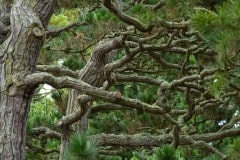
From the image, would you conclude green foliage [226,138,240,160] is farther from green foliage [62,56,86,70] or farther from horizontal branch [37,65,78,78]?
green foliage [62,56,86,70]

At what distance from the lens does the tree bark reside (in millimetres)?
2006

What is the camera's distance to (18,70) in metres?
2.04

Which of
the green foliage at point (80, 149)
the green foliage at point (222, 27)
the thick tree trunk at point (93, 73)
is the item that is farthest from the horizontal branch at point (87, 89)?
the thick tree trunk at point (93, 73)

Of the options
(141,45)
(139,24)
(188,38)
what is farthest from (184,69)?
(139,24)

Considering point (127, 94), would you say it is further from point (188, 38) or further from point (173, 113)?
point (188, 38)

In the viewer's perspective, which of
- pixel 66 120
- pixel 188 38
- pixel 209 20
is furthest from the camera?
pixel 188 38

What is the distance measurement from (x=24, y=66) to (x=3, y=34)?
774 millimetres

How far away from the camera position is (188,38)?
2.60 meters

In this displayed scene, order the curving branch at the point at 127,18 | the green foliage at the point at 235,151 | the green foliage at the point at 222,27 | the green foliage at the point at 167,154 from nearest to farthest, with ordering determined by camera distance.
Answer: the green foliage at the point at 222,27
the green foliage at the point at 167,154
the green foliage at the point at 235,151
the curving branch at the point at 127,18

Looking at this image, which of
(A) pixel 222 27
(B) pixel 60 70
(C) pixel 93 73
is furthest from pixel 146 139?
(A) pixel 222 27

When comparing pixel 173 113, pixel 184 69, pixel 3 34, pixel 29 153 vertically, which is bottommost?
pixel 29 153

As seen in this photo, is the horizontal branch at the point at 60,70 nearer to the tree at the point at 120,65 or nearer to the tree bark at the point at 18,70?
the tree at the point at 120,65

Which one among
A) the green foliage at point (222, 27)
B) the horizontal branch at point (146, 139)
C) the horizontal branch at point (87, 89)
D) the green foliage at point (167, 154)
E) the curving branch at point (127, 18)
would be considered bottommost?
the green foliage at point (167, 154)

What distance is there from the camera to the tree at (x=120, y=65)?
1.70 m
